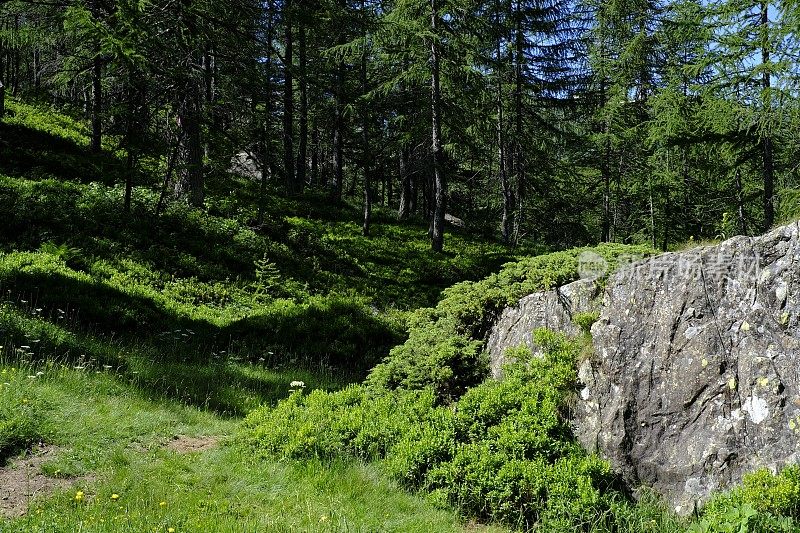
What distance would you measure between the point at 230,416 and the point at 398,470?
312 centimetres

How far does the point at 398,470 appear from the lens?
5043 millimetres

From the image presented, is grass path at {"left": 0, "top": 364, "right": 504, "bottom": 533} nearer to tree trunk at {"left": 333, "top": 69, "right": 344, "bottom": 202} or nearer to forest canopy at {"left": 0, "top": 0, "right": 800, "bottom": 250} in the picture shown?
forest canopy at {"left": 0, "top": 0, "right": 800, "bottom": 250}

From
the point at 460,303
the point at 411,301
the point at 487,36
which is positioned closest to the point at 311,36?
the point at 487,36

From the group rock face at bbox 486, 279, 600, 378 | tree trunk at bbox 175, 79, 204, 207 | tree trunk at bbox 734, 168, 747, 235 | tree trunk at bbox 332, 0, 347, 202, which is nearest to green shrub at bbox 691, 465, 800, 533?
rock face at bbox 486, 279, 600, 378

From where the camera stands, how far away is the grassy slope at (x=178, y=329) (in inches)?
179

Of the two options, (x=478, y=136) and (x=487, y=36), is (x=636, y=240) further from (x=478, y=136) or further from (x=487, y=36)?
(x=487, y=36)

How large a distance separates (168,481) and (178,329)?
5.39m

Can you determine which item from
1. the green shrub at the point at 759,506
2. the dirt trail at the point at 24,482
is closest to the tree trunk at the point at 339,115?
the dirt trail at the point at 24,482

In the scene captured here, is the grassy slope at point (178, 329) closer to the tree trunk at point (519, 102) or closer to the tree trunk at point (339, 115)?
the tree trunk at point (339, 115)

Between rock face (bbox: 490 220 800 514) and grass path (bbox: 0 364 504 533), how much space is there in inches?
77.7

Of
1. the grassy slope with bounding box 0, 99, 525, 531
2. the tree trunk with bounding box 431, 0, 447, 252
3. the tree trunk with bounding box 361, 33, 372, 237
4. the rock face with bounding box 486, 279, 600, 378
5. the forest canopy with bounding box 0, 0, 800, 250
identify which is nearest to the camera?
the grassy slope with bounding box 0, 99, 525, 531

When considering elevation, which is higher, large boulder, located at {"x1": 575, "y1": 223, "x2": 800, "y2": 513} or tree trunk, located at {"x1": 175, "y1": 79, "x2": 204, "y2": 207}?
tree trunk, located at {"x1": 175, "y1": 79, "x2": 204, "y2": 207}

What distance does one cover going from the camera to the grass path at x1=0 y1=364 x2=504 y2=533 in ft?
13.3

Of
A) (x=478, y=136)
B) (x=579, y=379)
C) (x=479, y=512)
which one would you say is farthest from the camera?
(x=478, y=136)
